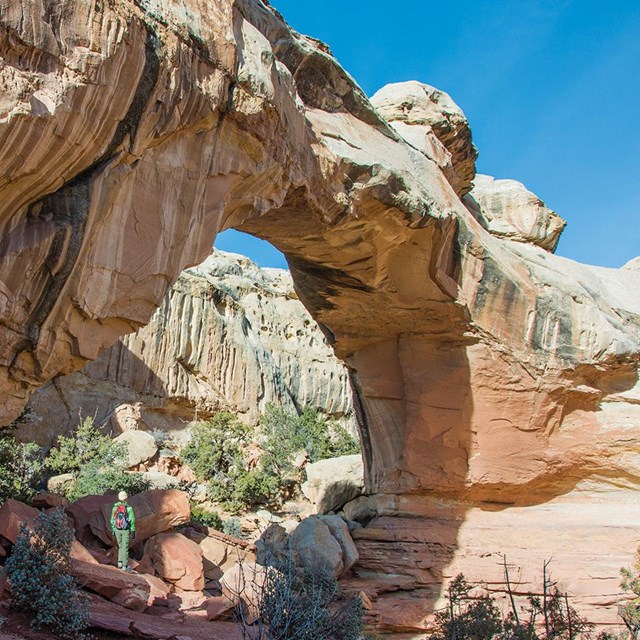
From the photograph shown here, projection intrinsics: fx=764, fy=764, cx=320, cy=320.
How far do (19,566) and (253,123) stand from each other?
15.6 feet

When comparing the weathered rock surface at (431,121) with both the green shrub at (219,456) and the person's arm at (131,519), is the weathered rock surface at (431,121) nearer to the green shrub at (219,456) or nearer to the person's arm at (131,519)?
the person's arm at (131,519)

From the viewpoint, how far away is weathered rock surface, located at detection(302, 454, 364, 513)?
1521 cm

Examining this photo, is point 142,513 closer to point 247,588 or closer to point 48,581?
point 247,588

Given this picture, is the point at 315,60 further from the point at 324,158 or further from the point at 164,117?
the point at 164,117

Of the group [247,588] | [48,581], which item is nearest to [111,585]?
[48,581]

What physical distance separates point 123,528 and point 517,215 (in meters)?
10.6

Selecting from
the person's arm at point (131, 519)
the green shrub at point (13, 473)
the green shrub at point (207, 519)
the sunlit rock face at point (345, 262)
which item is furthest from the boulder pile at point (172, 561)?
the green shrub at point (207, 519)

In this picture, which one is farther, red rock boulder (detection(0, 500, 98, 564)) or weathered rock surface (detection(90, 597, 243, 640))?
red rock boulder (detection(0, 500, 98, 564))

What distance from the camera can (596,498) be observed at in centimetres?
1288

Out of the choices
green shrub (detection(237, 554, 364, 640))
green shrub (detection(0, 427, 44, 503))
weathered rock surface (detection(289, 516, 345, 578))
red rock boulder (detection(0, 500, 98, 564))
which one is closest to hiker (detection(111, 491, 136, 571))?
red rock boulder (detection(0, 500, 98, 564))

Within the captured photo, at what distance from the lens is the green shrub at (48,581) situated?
21.5 feet

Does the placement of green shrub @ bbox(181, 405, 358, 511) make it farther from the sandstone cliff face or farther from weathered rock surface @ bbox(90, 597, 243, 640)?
weathered rock surface @ bbox(90, 597, 243, 640)

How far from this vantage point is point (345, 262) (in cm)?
1172

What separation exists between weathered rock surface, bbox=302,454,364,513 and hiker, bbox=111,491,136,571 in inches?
252
